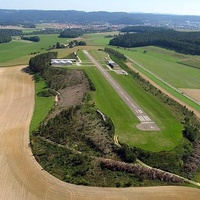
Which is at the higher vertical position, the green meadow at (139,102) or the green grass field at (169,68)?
the green meadow at (139,102)

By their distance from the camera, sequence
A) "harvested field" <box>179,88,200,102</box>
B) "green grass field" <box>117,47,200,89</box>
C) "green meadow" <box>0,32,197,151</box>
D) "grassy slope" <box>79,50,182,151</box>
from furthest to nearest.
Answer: "green grass field" <box>117,47,200,89</box>, "harvested field" <box>179,88,200,102</box>, "green meadow" <box>0,32,197,151</box>, "grassy slope" <box>79,50,182,151</box>

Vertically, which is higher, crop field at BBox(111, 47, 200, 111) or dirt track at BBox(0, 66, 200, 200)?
dirt track at BBox(0, 66, 200, 200)

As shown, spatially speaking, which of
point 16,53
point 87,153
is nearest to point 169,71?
point 87,153

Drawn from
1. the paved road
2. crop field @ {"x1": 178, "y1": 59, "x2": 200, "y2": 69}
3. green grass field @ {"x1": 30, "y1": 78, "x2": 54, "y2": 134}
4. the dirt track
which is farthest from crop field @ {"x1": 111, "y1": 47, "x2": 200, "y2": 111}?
the dirt track

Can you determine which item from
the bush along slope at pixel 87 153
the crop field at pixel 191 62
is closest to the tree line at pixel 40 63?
the bush along slope at pixel 87 153

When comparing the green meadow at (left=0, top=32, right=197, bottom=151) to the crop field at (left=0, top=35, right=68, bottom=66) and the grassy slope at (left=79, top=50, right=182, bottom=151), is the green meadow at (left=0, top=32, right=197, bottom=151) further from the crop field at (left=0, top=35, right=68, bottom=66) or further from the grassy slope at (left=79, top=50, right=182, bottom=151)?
the crop field at (left=0, top=35, right=68, bottom=66)

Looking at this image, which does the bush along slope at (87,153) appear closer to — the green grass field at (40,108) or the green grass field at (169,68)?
the green grass field at (40,108)

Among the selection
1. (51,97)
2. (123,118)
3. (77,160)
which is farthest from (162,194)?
(51,97)

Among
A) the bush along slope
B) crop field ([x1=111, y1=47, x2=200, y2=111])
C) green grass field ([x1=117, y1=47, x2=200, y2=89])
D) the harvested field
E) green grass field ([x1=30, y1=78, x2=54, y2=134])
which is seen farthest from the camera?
green grass field ([x1=117, y1=47, x2=200, y2=89])

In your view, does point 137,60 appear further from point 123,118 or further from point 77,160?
point 77,160
